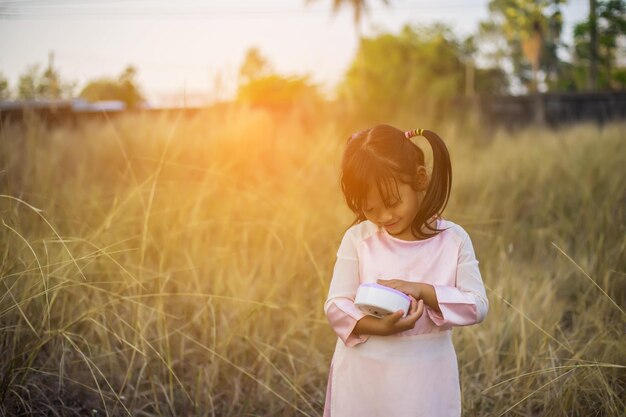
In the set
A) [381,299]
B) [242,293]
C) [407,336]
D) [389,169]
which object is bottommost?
[242,293]

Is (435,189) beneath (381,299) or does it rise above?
above

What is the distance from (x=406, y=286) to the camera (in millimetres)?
1342

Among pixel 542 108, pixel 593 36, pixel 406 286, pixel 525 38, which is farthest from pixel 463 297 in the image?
pixel 525 38

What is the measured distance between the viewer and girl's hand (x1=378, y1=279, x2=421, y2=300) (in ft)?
4.39

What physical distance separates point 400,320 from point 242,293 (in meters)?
1.62

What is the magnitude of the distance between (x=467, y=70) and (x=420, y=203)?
38.4 metres

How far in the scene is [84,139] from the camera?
686 cm

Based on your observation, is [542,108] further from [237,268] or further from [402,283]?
[402,283]

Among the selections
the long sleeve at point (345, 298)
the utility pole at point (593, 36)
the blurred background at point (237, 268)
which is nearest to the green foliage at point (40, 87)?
the blurred background at point (237, 268)

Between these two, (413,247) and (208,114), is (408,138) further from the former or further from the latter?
(208,114)

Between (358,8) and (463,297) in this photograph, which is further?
(358,8)

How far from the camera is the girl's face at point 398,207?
1391 millimetres

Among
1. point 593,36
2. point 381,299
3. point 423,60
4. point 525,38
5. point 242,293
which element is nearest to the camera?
point 381,299

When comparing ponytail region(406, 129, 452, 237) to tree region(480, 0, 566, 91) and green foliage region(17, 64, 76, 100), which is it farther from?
tree region(480, 0, 566, 91)
